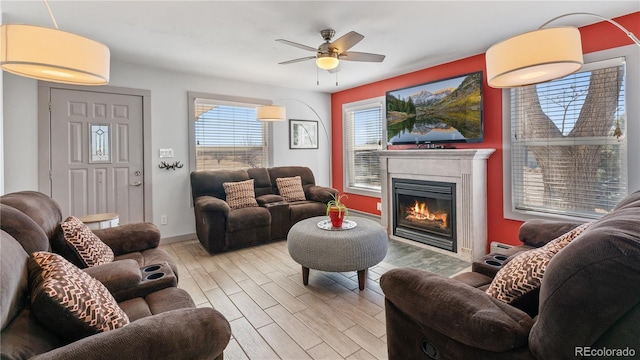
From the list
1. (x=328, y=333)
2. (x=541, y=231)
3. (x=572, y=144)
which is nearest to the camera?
(x=328, y=333)

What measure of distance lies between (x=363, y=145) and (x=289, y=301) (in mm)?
3634

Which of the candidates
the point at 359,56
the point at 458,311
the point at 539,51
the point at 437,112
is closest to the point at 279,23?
the point at 359,56

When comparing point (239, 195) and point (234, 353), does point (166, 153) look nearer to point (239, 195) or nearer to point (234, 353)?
point (239, 195)

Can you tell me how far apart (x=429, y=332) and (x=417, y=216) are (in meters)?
3.14

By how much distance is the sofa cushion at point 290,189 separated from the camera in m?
4.82

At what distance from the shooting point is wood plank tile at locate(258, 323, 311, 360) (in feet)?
6.13

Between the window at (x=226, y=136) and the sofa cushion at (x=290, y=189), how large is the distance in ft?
2.17

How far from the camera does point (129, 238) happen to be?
7.88 feet

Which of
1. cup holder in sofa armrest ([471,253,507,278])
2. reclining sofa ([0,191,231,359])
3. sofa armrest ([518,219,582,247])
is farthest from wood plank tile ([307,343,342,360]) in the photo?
sofa armrest ([518,219,582,247])

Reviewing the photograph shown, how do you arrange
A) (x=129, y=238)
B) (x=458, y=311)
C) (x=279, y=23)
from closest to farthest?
(x=458, y=311) → (x=129, y=238) → (x=279, y=23)

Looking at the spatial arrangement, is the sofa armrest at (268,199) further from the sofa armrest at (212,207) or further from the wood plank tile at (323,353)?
the wood plank tile at (323,353)

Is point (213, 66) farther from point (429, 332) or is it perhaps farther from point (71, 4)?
point (429, 332)

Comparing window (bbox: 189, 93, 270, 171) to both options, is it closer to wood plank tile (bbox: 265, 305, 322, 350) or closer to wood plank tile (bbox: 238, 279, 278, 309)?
wood plank tile (bbox: 238, 279, 278, 309)

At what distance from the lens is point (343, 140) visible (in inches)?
233
